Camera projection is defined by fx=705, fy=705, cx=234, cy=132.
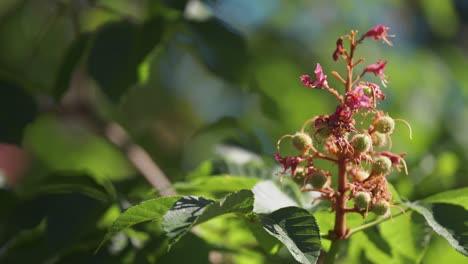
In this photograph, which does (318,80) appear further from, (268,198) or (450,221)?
(450,221)

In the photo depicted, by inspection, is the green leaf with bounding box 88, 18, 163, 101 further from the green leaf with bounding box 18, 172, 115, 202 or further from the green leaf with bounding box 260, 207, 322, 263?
the green leaf with bounding box 260, 207, 322, 263

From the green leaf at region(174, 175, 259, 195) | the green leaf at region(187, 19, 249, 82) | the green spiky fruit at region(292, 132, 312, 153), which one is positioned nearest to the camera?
the green spiky fruit at region(292, 132, 312, 153)

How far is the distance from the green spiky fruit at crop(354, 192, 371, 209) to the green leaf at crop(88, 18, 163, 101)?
0.98 m

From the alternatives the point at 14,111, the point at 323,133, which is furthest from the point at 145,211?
the point at 14,111

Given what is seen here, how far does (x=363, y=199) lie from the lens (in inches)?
59.4

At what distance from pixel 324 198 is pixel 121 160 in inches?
107

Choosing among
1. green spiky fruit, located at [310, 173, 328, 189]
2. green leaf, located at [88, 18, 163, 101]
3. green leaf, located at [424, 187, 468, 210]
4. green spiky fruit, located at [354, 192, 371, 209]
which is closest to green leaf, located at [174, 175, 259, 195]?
green spiky fruit, located at [310, 173, 328, 189]

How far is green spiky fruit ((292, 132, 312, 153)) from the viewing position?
1.58m

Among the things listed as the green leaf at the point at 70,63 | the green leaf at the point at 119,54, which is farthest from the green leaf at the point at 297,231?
the green leaf at the point at 70,63

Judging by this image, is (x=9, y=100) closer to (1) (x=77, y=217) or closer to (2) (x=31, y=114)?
(2) (x=31, y=114)

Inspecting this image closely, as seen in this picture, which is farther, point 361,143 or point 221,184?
point 221,184

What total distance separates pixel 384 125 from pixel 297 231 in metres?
0.35

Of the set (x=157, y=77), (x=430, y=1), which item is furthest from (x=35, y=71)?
(x=430, y=1)

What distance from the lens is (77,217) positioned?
6.05ft
